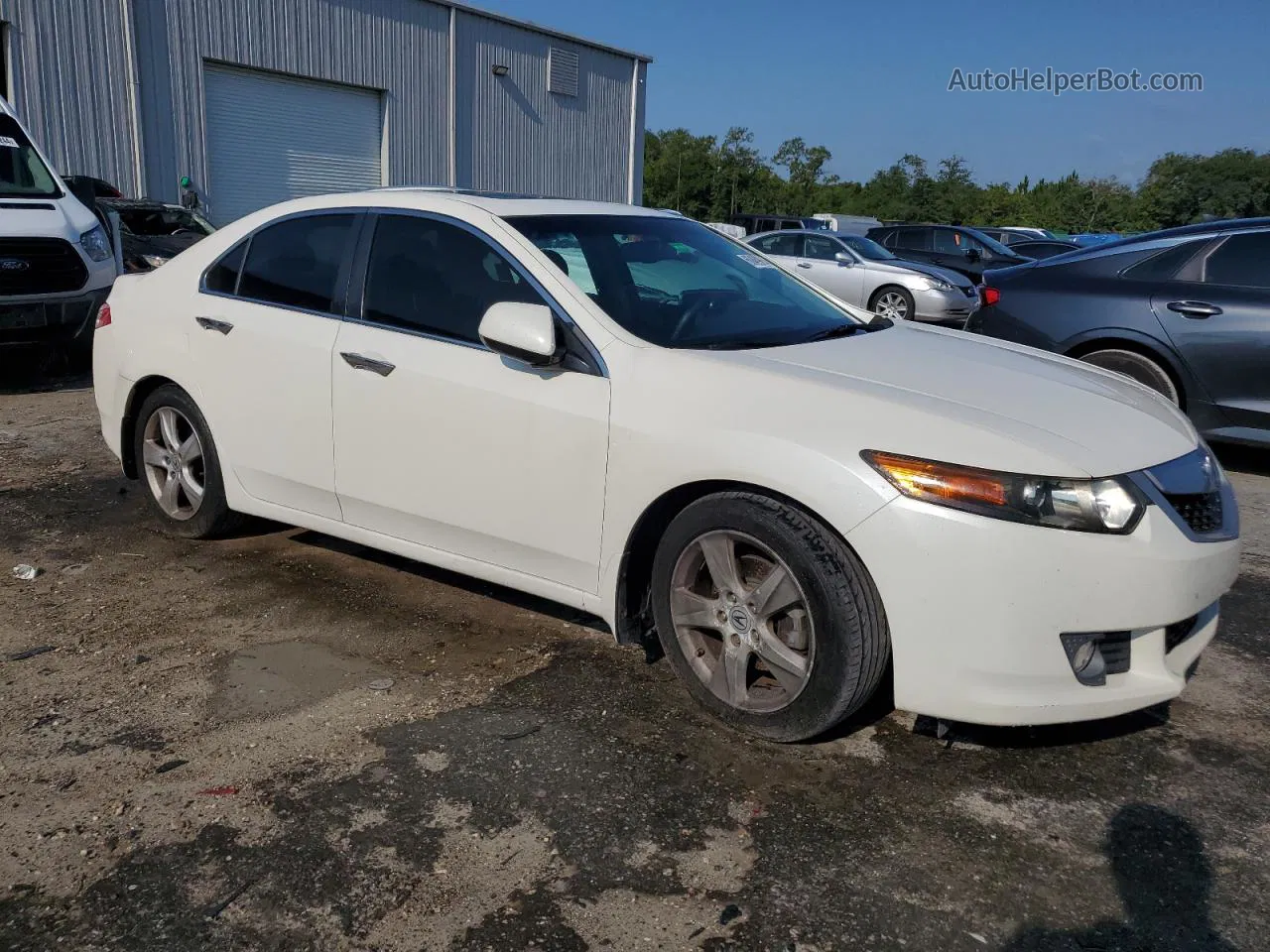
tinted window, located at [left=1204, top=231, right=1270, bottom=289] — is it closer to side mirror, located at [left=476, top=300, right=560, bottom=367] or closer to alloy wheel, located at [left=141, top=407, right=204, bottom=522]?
side mirror, located at [left=476, top=300, right=560, bottom=367]

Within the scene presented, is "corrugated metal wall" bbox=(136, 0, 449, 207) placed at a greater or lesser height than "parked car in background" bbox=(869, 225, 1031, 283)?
greater

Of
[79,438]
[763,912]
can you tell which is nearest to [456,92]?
[79,438]

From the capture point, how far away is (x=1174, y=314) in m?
6.70

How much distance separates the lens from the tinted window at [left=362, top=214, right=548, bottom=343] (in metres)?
3.78

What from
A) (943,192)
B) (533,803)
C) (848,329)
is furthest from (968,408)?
(943,192)

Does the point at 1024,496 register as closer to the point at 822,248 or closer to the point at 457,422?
A: the point at 457,422

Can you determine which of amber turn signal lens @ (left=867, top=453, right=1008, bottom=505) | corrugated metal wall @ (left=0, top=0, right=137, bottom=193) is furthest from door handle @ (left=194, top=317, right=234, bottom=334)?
corrugated metal wall @ (left=0, top=0, right=137, bottom=193)

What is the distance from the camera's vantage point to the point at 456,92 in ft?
76.1

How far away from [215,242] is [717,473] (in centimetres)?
278

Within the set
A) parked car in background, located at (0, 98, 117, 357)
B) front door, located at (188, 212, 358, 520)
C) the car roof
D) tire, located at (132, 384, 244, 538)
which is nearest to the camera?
→ the car roof

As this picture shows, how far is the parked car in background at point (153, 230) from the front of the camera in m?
12.0

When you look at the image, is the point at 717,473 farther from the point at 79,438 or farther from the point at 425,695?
the point at 79,438

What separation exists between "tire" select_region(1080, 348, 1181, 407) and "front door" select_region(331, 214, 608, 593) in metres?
4.47

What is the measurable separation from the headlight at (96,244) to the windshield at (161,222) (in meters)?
3.45
